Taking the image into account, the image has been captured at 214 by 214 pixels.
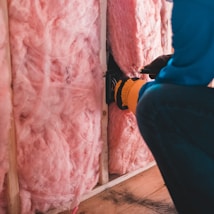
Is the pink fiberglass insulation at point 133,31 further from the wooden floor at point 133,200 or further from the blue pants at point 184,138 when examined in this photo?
the blue pants at point 184,138

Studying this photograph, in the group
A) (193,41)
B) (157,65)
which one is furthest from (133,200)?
(193,41)

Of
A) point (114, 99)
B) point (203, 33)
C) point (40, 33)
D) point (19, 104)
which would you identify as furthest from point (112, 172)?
point (203, 33)

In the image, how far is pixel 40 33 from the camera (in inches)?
39.0

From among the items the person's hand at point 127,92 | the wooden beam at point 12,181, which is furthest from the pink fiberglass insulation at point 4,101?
the person's hand at point 127,92

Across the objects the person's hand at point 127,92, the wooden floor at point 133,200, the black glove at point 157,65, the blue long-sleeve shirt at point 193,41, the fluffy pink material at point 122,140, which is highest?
the blue long-sleeve shirt at point 193,41

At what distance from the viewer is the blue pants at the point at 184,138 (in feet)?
1.97

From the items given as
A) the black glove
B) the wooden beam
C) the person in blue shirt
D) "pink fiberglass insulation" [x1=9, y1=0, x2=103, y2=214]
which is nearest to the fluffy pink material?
"pink fiberglass insulation" [x1=9, y1=0, x2=103, y2=214]

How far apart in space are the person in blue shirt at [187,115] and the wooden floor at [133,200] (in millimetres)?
477

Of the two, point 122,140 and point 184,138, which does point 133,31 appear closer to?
point 122,140

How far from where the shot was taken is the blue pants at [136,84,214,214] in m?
0.60

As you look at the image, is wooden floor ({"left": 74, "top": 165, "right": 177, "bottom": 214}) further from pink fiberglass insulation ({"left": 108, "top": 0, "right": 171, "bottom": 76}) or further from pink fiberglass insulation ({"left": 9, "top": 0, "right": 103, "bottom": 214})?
pink fiberglass insulation ({"left": 108, "top": 0, "right": 171, "bottom": 76})

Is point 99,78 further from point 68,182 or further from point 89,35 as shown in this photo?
point 68,182

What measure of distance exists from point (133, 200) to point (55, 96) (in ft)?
1.74

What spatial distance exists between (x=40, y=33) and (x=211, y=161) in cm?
68
